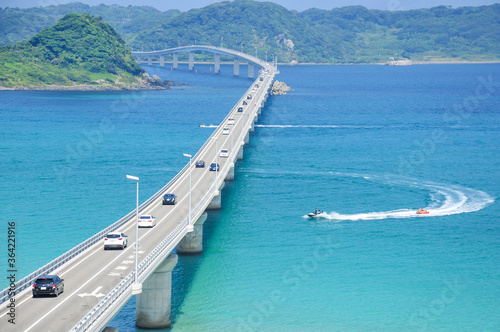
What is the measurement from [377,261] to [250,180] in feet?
137

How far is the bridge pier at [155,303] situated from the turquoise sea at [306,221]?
1159mm

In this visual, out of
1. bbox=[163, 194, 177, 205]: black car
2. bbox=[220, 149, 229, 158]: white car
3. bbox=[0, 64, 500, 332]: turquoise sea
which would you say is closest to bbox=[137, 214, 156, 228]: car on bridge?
bbox=[0, 64, 500, 332]: turquoise sea

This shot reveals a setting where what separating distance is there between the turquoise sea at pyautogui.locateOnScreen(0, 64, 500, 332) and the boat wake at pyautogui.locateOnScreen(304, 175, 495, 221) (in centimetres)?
34

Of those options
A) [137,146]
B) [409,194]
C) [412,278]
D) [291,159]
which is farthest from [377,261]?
[137,146]

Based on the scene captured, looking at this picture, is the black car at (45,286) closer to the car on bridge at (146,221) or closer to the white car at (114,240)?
the white car at (114,240)

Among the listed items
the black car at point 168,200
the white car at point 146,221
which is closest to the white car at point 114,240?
the white car at point 146,221

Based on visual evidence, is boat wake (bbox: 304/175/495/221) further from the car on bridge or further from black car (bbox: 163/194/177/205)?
the car on bridge

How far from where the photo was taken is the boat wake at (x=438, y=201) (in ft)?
306

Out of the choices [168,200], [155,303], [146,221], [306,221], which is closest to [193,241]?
[168,200]

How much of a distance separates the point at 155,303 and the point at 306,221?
1423 inches

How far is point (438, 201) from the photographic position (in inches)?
3969

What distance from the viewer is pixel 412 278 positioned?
71.1 metres

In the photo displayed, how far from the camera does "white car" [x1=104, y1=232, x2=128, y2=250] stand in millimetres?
60000

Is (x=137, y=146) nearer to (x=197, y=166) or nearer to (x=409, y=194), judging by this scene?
(x=197, y=166)
